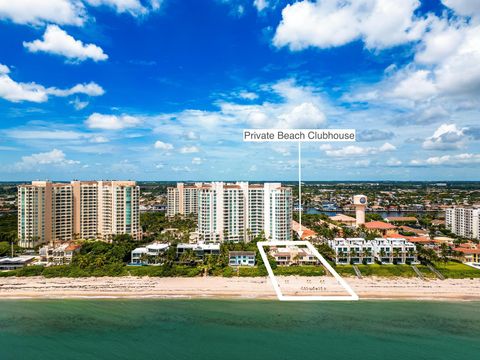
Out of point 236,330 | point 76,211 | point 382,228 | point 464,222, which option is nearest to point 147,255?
point 76,211

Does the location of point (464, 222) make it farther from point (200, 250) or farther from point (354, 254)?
point (200, 250)

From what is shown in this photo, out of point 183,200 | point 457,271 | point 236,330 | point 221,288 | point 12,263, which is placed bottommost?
point 236,330

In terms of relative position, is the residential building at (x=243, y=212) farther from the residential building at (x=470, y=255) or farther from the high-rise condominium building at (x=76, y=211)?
the residential building at (x=470, y=255)

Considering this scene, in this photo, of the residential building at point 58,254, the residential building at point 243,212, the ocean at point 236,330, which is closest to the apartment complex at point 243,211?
the residential building at point 243,212

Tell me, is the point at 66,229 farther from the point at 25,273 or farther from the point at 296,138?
the point at 296,138

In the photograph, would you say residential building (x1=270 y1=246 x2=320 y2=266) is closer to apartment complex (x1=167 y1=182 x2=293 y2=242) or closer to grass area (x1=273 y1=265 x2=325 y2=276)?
grass area (x1=273 y1=265 x2=325 y2=276)
